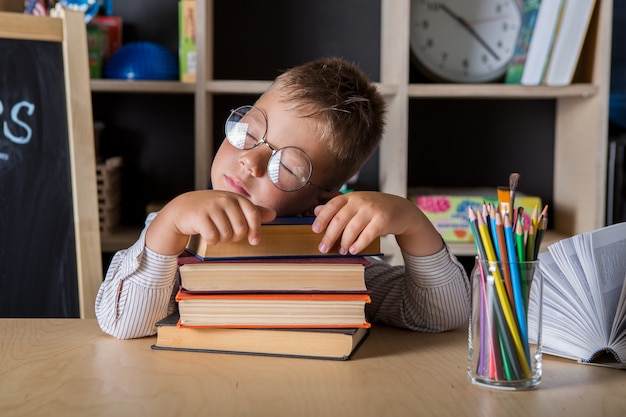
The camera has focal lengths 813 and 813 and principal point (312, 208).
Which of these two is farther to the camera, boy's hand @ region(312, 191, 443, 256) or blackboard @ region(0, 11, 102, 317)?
blackboard @ region(0, 11, 102, 317)

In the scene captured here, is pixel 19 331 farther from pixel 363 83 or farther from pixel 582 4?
pixel 582 4

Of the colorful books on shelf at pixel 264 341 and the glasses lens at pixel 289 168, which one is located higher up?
the glasses lens at pixel 289 168

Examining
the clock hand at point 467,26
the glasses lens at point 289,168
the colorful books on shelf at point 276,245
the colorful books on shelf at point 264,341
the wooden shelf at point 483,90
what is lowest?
the colorful books on shelf at point 264,341

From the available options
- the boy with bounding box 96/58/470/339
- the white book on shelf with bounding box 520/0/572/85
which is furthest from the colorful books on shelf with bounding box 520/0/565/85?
the boy with bounding box 96/58/470/339

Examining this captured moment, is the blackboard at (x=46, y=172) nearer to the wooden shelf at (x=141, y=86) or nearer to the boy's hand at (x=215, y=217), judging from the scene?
the wooden shelf at (x=141, y=86)

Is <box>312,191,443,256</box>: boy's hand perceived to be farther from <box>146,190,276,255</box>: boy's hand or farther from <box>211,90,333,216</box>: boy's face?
<box>211,90,333,216</box>: boy's face

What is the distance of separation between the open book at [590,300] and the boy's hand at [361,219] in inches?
6.8

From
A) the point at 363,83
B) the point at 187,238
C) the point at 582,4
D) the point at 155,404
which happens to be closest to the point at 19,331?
the point at 187,238

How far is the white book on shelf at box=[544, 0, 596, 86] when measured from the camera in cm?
217

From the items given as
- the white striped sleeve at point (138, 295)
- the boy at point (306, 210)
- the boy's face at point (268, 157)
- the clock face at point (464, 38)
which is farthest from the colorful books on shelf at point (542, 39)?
the white striped sleeve at point (138, 295)

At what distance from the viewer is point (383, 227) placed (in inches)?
36.3

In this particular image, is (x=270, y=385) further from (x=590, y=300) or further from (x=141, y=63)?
(x=141, y=63)

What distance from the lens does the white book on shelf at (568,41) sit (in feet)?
7.13

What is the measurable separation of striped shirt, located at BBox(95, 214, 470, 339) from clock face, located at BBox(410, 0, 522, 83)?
1.34m
